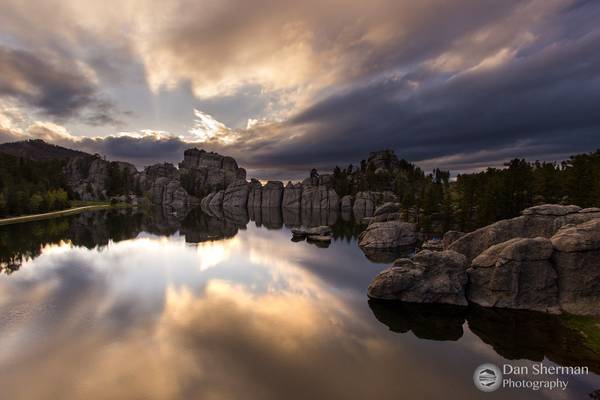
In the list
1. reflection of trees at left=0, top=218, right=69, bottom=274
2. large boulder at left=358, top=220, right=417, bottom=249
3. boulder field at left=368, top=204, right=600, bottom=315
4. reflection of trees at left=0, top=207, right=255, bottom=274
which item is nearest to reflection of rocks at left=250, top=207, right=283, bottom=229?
reflection of trees at left=0, top=207, right=255, bottom=274

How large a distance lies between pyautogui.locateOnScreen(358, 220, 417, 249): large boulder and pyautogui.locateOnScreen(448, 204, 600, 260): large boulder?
25253mm

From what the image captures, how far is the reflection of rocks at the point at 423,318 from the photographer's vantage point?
26.1 m

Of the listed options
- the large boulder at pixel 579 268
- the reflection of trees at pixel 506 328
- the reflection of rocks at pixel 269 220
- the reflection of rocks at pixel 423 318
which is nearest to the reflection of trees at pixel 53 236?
the reflection of rocks at pixel 269 220

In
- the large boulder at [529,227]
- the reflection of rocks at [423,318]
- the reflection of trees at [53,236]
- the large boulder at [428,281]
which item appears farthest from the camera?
the reflection of trees at [53,236]

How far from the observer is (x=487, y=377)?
63.8 ft

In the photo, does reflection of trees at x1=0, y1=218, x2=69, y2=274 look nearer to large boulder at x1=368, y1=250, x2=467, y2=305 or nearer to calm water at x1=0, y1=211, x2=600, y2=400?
calm water at x1=0, y1=211, x2=600, y2=400

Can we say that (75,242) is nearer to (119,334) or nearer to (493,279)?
(119,334)

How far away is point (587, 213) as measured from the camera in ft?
113

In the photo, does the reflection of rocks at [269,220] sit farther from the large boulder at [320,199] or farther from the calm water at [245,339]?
the calm water at [245,339]

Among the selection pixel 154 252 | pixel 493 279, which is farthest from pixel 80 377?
pixel 154 252

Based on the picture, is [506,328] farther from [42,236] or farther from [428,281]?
[42,236]

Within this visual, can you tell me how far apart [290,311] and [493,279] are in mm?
20804

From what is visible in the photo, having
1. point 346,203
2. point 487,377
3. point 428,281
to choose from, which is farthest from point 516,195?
point 346,203

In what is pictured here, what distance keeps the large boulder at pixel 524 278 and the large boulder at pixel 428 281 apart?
2836 mm
